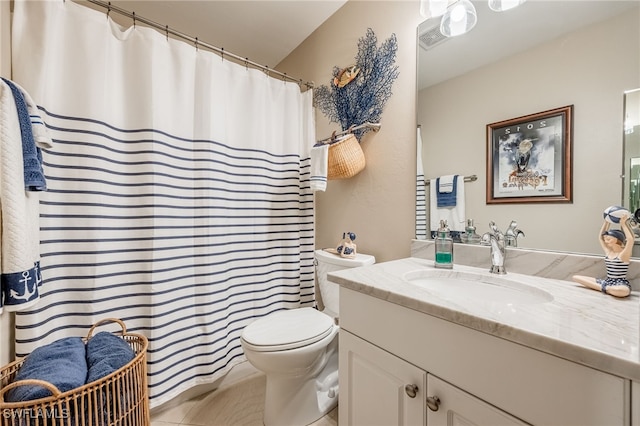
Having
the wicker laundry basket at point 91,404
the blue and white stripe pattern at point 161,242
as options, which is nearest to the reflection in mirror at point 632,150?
the blue and white stripe pattern at point 161,242

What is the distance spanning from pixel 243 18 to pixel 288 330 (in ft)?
6.64

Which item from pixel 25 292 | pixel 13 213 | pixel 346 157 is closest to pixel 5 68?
pixel 13 213

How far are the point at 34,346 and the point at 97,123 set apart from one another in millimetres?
931

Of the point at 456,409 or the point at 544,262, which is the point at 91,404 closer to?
the point at 456,409

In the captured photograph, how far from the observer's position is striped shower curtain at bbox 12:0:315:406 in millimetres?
1096

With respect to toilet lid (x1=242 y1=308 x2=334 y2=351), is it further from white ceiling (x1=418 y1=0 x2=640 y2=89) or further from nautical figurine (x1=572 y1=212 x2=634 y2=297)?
white ceiling (x1=418 y1=0 x2=640 y2=89)

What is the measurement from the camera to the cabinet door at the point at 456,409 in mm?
581

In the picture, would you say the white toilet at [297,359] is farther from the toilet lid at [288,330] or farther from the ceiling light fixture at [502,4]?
the ceiling light fixture at [502,4]

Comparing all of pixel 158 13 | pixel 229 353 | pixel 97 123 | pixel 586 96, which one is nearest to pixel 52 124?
pixel 97 123

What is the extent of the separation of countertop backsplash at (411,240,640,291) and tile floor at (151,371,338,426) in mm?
1041

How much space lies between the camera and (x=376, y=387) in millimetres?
843

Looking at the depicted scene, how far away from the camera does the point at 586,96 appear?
0.87 meters

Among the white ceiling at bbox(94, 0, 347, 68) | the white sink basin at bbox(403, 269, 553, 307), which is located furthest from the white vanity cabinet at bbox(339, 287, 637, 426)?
the white ceiling at bbox(94, 0, 347, 68)

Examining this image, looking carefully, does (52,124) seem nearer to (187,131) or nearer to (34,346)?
(187,131)
